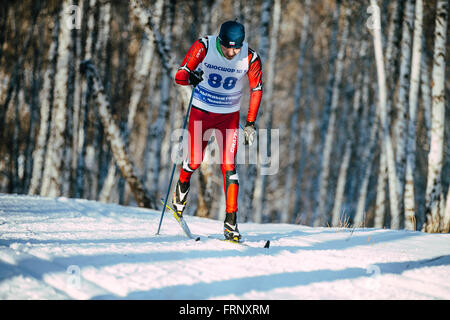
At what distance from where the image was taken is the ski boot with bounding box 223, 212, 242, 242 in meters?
4.01

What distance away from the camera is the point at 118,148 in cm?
859

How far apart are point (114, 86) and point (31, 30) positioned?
3538mm

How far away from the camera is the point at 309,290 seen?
2.67m

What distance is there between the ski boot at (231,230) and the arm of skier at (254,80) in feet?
3.60

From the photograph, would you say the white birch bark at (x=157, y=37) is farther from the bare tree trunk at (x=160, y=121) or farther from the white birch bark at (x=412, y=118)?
the white birch bark at (x=412, y=118)

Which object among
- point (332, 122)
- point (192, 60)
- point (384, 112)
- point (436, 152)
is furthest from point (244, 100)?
point (192, 60)

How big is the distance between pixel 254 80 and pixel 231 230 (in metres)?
1.70

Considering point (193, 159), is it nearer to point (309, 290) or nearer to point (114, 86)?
point (309, 290)

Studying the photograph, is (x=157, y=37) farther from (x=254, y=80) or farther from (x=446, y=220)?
(x=446, y=220)

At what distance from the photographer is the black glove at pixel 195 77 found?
158 inches

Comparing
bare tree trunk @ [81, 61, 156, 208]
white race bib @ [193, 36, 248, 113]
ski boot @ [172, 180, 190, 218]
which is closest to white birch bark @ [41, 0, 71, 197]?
bare tree trunk @ [81, 61, 156, 208]

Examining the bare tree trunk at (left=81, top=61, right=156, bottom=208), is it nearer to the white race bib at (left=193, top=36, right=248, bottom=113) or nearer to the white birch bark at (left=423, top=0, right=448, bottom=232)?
the white race bib at (left=193, top=36, right=248, bottom=113)

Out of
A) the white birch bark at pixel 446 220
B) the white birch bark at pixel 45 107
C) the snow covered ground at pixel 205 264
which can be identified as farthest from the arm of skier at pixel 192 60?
the white birch bark at pixel 45 107

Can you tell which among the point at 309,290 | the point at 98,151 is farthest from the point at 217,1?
the point at 309,290
